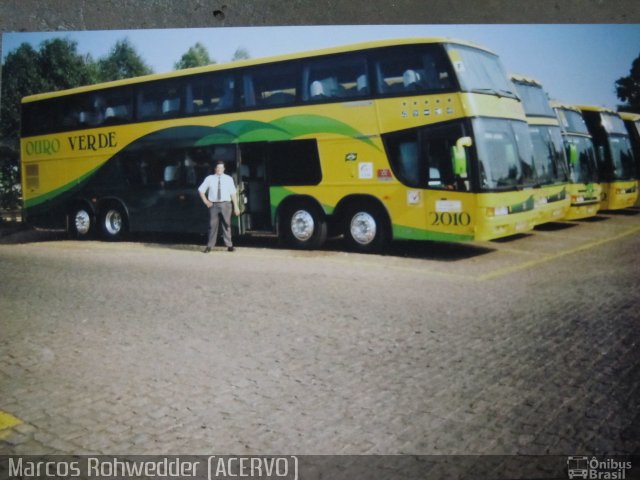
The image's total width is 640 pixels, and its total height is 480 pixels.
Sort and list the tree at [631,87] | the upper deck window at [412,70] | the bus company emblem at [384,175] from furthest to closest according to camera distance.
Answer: the bus company emblem at [384,175], the upper deck window at [412,70], the tree at [631,87]

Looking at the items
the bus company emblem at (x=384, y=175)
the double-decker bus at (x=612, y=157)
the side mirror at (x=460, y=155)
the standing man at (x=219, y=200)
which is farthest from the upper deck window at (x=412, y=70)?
the standing man at (x=219, y=200)

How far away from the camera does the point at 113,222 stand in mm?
3803

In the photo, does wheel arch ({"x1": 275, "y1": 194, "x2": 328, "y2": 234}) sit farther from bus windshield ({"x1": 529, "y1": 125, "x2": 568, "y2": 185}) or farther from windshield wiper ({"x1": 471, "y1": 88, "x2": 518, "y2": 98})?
bus windshield ({"x1": 529, "y1": 125, "x2": 568, "y2": 185})

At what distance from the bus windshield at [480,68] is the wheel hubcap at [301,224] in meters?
1.44

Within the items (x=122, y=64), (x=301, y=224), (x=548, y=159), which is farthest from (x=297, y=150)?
(x=548, y=159)

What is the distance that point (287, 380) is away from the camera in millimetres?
2832

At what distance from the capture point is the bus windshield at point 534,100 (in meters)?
3.28

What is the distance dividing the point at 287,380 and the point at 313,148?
5.54ft

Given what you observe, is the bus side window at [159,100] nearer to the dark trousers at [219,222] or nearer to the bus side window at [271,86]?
the bus side window at [271,86]

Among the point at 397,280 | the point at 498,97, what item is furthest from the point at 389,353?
the point at 498,97

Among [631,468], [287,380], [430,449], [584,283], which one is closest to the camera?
[430,449]

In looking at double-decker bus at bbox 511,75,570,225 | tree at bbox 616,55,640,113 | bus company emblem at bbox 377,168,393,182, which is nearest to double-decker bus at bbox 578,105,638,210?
tree at bbox 616,55,640,113

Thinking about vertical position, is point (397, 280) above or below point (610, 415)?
above

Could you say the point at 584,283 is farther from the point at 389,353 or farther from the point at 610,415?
the point at 389,353
